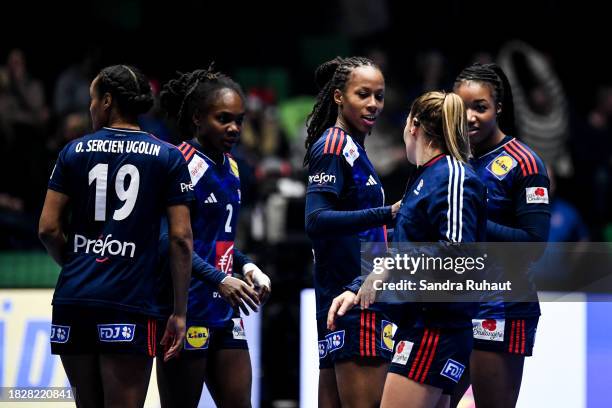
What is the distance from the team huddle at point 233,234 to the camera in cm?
485

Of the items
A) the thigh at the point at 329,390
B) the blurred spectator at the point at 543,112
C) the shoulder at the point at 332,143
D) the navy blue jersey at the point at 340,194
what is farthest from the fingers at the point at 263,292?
the blurred spectator at the point at 543,112

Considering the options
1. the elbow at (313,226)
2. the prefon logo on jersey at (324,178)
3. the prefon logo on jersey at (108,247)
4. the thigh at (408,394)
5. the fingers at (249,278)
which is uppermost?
the prefon logo on jersey at (324,178)

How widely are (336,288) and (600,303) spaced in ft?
8.54

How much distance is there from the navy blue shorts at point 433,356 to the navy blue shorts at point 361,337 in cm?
52

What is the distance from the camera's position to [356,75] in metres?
5.57

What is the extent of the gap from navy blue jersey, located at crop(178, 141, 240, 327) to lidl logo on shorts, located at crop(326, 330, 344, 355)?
1.77 ft

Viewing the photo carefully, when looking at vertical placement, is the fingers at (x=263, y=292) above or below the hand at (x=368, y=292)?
above

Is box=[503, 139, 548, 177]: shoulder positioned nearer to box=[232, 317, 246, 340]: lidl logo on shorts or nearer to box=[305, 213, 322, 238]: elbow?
box=[305, 213, 322, 238]: elbow

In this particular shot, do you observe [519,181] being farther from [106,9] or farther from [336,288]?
[106,9]

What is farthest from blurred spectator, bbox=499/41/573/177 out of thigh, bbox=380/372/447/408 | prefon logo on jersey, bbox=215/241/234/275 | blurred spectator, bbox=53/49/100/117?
thigh, bbox=380/372/447/408

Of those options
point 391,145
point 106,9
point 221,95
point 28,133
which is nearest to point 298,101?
point 391,145

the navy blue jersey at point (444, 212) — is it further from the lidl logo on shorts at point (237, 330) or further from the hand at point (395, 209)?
the lidl logo on shorts at point (237, 330)

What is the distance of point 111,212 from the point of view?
5.09m

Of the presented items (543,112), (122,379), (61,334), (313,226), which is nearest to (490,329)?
(313,226)
